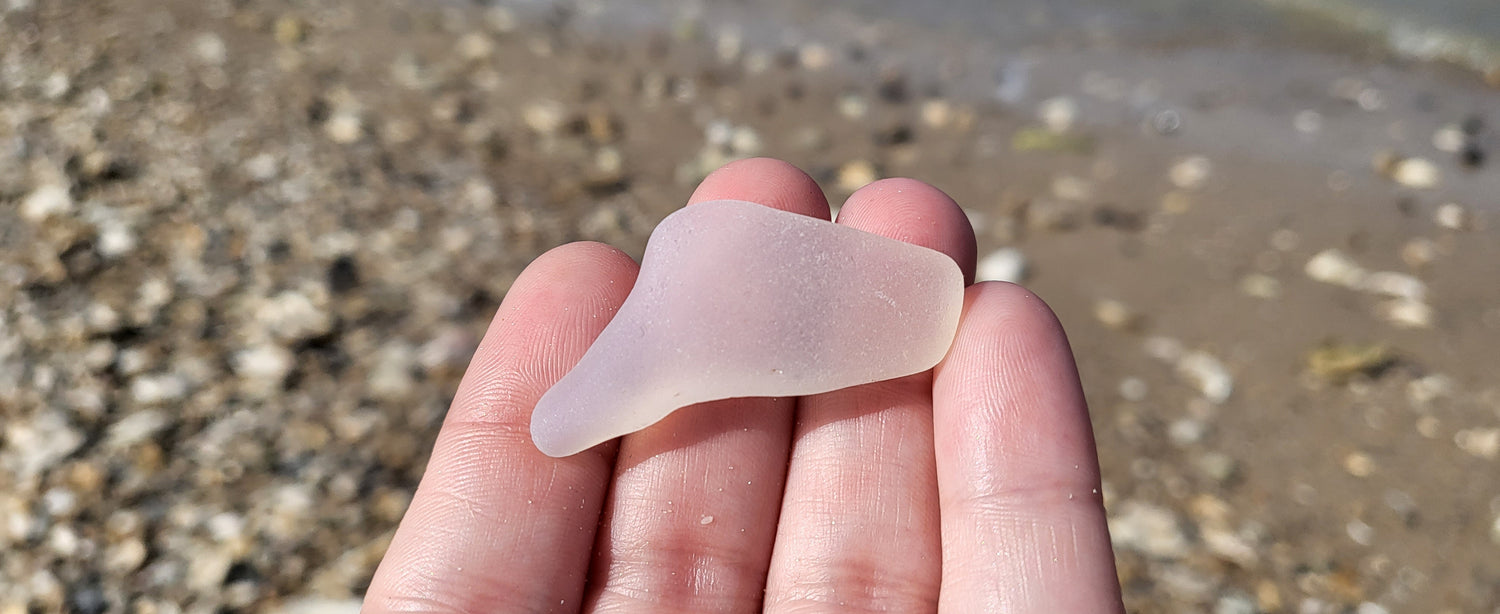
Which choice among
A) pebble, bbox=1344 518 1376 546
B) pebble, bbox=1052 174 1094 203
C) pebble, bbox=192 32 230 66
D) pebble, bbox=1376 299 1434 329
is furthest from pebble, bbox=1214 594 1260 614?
pebble, bbox=192 32 230 66

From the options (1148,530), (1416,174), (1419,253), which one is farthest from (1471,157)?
(1148,530)

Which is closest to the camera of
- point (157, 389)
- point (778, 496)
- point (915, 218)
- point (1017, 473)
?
point (1017, 473)

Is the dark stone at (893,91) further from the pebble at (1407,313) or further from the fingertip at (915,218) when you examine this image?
the fingertip at (915,218)

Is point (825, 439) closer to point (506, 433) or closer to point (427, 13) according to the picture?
point (506, 433)

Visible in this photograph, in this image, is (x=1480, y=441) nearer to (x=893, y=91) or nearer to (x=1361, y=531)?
(x=1361, y=531)

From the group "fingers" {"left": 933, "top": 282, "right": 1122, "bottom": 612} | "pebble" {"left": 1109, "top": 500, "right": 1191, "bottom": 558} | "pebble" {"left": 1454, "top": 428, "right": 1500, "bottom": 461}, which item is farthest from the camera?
"pebble" {"left": 1454, "top": 428, "right": 1500, "bottom": 461}

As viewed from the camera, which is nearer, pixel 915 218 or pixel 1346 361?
pixel 915 218

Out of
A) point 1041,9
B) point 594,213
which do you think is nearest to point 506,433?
point 594,213

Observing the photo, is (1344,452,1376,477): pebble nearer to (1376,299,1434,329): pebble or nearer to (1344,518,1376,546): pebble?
(1344,518,1376,546): pebble
